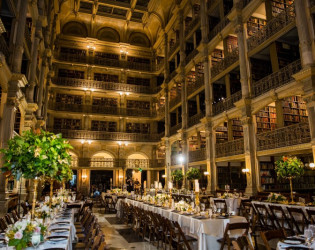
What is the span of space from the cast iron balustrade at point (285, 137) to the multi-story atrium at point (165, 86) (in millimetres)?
41

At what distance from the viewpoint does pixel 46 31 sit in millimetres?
15930

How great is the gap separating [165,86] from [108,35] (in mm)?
8568

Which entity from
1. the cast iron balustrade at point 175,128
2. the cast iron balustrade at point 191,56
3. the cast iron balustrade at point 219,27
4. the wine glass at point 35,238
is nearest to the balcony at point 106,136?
the cast iron balustrade at point 175,128

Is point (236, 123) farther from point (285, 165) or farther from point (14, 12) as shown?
point (14, 12)

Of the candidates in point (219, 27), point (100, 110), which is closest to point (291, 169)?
point (219, 27)

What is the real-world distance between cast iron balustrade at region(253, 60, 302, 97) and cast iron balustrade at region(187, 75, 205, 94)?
547 cm

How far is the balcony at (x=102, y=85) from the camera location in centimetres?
2275

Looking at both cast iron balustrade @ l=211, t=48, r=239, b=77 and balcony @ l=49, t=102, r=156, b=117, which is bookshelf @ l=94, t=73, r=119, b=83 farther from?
cast iron balustrade @ l=211, t=48, r=239, b=77

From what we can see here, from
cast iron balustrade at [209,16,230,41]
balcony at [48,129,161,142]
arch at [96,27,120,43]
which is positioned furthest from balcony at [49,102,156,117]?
cast iron balustrade at [209,16,230,41]

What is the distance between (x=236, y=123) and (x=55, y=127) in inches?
620

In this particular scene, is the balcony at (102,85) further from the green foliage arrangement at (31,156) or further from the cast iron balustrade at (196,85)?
the green foliage arrangement at (31,156)

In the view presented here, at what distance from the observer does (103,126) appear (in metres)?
24.3

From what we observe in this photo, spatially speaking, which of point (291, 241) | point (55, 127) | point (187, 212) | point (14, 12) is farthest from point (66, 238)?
point (55, 127)

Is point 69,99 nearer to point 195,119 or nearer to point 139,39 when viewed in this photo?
point 139,39
